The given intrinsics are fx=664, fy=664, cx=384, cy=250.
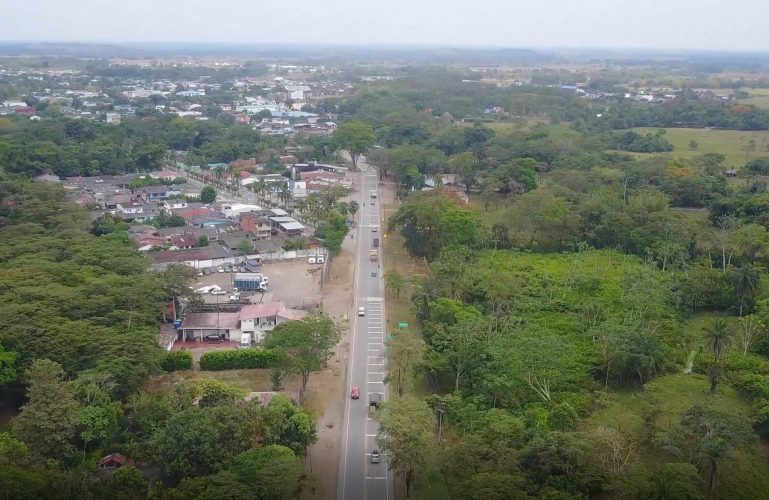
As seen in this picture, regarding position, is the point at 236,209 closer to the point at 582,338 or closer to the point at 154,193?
the point at 154,193

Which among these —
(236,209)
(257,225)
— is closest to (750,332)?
(257,225)

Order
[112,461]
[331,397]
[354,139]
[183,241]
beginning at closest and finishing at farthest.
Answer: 1. [112,461]
2. [331,397]
3. [183,241]
4. [354,139]

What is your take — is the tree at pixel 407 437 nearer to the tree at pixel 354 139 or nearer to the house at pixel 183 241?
the house at pixel 183 241

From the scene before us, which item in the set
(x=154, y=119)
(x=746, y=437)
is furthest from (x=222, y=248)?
(x=154, y=119)

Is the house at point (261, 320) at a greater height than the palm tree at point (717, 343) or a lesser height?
lesser

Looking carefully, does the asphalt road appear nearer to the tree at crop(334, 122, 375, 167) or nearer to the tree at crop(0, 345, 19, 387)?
the tree at crop(0, 345, 19, 387)

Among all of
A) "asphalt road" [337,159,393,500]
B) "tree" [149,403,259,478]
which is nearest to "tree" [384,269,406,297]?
"asphalt road" [337,159,393,500]

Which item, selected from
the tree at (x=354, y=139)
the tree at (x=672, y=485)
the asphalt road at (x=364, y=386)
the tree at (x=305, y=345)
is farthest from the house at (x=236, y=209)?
the tree at (x=672, y=485)
